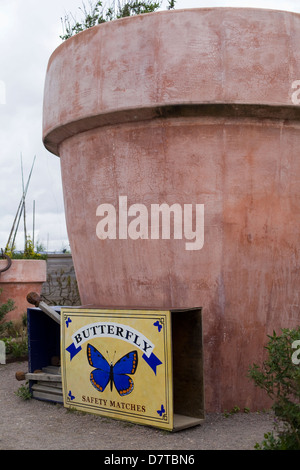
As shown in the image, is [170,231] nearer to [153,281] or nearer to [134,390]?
[153,281]

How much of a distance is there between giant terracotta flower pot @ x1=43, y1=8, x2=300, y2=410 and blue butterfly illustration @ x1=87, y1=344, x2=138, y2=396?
0.45 metres

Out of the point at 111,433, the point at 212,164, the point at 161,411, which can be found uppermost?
the point at 212,164

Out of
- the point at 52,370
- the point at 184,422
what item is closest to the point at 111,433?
the point at 184,422

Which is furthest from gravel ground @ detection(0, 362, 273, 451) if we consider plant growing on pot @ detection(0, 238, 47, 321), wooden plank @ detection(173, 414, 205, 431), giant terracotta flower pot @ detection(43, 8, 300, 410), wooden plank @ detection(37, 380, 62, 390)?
plant growing on pot @ detection(0, 238, 47, 321)

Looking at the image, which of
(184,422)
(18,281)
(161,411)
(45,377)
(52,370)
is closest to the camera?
(161,411)

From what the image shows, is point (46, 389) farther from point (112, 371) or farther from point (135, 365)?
point (135, 365)

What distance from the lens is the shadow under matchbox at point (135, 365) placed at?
11.2 feet

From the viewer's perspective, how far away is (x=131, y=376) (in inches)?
140

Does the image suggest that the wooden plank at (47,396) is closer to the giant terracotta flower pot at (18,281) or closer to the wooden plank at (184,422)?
the wooden plank at (184,422)

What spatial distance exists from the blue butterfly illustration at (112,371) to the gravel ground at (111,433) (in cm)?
24

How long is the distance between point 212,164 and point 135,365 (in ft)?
4.77

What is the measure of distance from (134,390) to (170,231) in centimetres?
110

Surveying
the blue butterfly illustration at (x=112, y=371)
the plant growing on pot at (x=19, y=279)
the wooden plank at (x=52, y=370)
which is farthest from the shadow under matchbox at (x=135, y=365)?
the plant growing on pot at (x=19, y=279)

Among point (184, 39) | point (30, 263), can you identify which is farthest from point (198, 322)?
point (30, 263)
